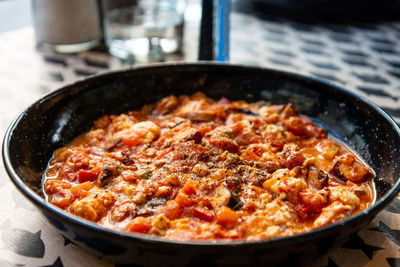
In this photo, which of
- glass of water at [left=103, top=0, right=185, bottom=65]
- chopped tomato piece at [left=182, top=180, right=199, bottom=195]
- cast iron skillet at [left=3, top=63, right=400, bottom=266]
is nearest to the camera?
cast iron skillet at [left=3, top=63, right=400, bottom=266]

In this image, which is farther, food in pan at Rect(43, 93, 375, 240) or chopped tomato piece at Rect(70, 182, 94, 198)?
Answer: chopped tomato piece at Rect(70, 182, 94, 198)

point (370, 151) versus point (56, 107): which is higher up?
point (56, 107)

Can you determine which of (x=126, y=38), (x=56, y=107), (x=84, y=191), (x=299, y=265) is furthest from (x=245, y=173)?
(x=126, y=38)

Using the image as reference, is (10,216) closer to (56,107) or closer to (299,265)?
(56,107)

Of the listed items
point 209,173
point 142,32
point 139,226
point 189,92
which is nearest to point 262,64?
point 142,32

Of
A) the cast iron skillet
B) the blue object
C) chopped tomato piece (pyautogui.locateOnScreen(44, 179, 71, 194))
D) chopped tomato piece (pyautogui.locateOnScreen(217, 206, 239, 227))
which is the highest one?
the blue object

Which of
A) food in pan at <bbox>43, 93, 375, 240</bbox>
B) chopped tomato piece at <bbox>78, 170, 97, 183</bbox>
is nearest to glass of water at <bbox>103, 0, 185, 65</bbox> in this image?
food in pan at <bbox>43, 93, 375, 240</bbox>

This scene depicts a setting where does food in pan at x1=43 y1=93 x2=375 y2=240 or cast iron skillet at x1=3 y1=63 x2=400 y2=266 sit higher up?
cast iron skillet at x1=3 y1=63 x2=400 y2=266

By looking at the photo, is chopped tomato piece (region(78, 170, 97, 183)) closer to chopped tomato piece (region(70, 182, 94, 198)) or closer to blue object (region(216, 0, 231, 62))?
chopped tomato piece (region(70, 182, 94, 198))

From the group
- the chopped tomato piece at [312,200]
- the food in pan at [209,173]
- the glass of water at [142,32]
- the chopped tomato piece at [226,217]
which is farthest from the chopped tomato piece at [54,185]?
the glass of water at [142,32]
